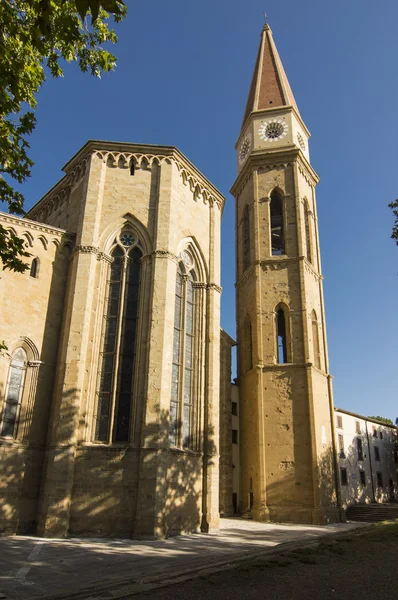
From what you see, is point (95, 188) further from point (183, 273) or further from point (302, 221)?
point (302, 221)

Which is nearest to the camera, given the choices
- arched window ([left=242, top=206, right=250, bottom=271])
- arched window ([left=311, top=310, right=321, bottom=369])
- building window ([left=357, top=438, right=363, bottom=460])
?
arched window ([left=311, top=310, right=321, bottom=369])

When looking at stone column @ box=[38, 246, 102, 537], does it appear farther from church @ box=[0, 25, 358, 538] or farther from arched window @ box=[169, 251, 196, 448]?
arched window @ box=[169, 251, 196, 448]

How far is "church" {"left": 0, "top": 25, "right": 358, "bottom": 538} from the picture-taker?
49.2 feet

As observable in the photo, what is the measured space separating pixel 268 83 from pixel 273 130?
5381 mm

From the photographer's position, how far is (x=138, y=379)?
53.8 feet

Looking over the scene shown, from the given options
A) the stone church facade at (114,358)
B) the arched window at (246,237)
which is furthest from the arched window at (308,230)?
the stone church facade at (114,358)

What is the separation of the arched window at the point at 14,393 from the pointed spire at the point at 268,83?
2419cm

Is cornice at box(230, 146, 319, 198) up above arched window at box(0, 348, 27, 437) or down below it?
above

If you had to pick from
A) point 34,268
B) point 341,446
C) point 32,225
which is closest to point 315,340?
point 341,446

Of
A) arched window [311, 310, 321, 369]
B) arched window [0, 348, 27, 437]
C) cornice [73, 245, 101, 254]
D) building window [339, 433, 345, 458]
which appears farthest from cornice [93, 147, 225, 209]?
building window [339, 433, 345, 458]

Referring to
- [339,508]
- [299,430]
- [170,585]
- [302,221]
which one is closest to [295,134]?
[302,221]

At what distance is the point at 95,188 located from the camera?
60.3 ft

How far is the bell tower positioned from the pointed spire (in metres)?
0.12

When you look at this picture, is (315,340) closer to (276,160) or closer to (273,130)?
(276,160)
